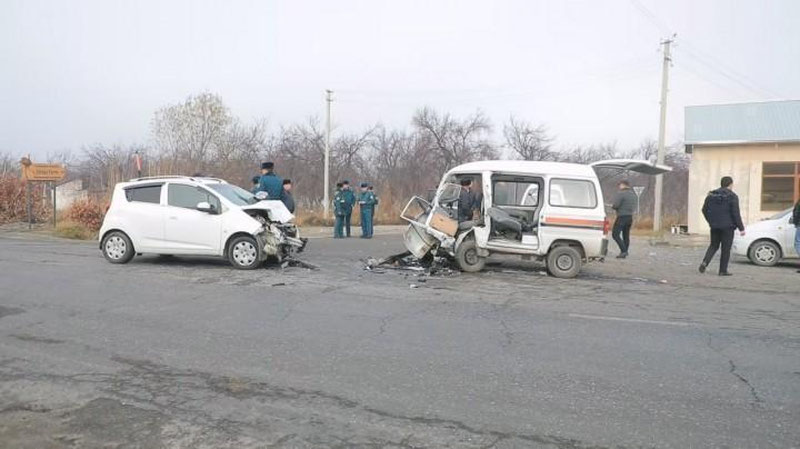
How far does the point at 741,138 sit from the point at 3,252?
2475 cm

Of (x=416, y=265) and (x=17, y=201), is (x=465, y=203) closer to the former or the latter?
(x=416, y=265)

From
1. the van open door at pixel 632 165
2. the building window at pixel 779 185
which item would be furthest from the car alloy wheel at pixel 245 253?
the building window at pixel 779 185

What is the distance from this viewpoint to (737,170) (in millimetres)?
24719

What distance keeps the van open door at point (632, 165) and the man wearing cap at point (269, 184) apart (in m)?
6.56

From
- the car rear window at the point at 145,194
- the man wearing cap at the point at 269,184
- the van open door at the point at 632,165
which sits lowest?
the car rear window at the point at 145,194

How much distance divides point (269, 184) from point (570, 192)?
20.3 ft

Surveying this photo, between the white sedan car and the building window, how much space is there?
1116cm

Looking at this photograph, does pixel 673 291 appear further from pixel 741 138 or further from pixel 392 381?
pixel 741 138

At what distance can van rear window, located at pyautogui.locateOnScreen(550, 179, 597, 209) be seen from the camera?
11336mm

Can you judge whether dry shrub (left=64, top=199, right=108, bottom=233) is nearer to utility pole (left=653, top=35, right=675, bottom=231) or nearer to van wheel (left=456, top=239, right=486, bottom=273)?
van wheel (left=456, top=239, right=486, bottom=273)

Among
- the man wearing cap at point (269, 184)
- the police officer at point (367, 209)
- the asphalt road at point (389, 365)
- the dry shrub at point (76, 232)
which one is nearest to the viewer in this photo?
the asphalt road at point (389, 365)

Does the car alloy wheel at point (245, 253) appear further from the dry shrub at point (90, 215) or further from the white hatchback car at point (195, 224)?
the dry shrub at point (90, 215)

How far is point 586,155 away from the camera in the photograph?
2111 inches

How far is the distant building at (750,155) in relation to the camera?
23.9 metres
